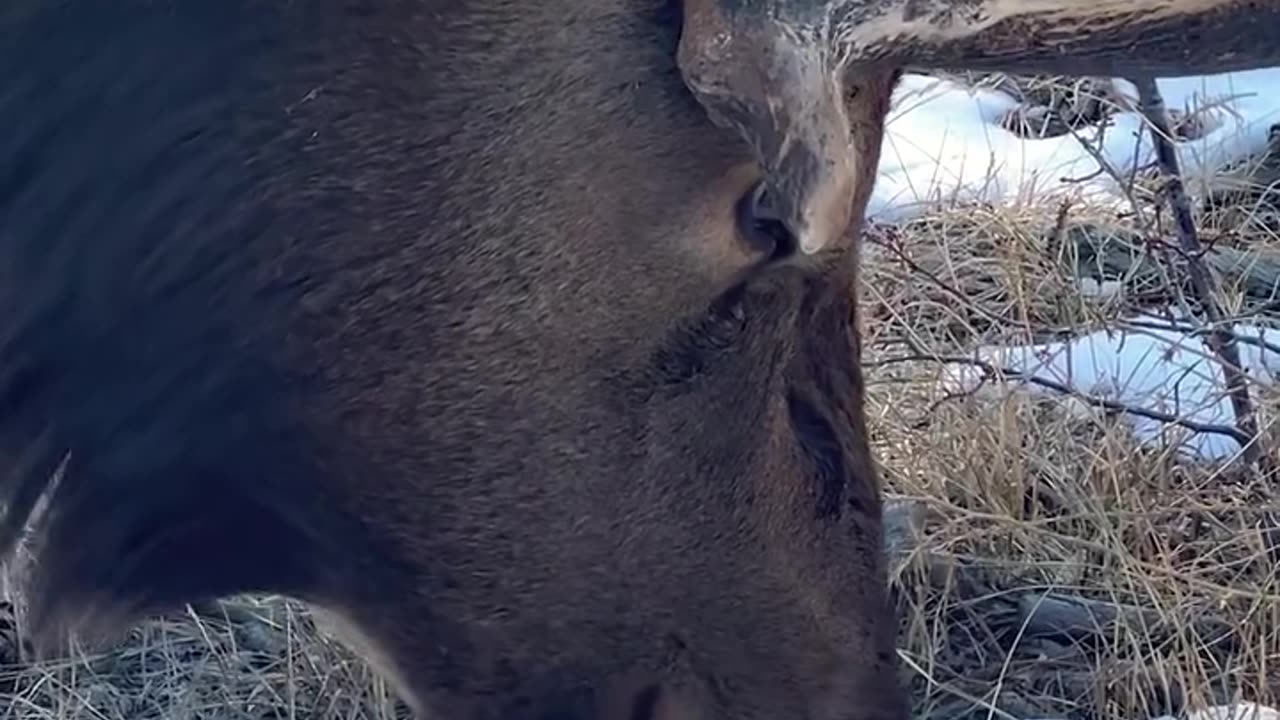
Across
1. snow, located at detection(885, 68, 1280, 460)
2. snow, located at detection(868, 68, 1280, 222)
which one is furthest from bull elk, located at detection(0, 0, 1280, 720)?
snow, located at detection(868, 68, 1280, 222)

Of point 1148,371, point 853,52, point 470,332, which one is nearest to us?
point 853,52

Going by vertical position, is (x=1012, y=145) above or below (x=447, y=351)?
below

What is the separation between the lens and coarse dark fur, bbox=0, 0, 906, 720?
1.83 metres

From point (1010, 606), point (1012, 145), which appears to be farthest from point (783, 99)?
point (1012, 145)

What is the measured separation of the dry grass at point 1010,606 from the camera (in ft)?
10.4

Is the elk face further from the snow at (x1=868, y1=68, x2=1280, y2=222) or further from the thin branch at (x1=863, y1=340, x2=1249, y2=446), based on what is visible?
the snow at (x1=868, y1=68, x2=1280, y2=222)

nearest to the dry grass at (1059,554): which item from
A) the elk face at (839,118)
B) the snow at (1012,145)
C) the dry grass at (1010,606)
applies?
the dry grass at (1010,606)

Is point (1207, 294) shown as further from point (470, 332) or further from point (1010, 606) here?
point (470, 332)

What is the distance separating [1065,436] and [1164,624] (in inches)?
17.1

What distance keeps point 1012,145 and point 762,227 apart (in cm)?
303

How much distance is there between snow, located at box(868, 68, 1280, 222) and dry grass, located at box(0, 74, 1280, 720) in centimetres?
80

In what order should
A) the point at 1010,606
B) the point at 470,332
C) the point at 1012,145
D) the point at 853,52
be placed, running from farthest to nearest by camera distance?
the point at 1012,145 < the point at 1010,606 < the point at 470,332 < the point at 853,52

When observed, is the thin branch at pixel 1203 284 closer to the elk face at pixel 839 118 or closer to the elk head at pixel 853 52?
the elk face at pixel 839 118

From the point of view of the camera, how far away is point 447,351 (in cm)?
189
